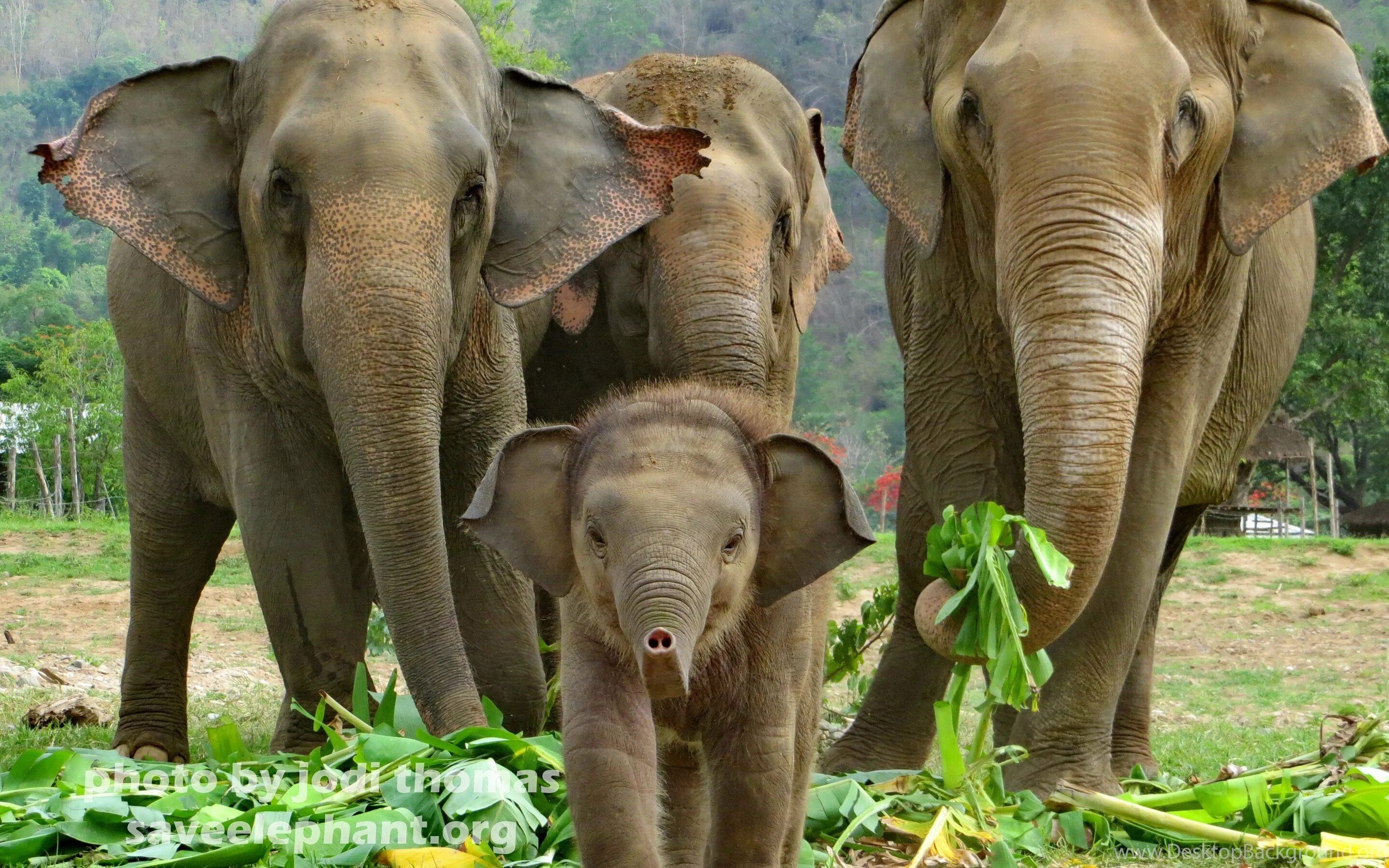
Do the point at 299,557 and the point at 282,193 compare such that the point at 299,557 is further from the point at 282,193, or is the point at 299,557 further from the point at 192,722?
the point at 192,722

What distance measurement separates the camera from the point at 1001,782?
4688 mm

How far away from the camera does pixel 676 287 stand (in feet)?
19.2

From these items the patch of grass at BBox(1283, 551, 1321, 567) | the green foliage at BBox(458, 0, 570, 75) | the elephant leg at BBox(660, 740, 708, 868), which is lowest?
the elephant leg at BBox(660, 740, 708, 868)

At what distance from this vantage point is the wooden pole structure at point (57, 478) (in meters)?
22.8

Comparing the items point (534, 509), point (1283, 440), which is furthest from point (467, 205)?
point (1283, 440)

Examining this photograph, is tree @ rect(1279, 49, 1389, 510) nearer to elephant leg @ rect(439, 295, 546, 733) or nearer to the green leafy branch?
elephant leg @ rect(439, 295, 546, 733)

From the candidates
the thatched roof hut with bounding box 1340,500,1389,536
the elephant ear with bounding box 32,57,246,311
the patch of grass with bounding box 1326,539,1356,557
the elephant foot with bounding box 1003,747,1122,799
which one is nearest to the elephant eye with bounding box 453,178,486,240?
the elephant ear with bounding box 32,57,246,311

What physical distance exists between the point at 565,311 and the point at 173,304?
135cm

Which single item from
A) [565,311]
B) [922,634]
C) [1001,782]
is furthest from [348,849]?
[565,311]

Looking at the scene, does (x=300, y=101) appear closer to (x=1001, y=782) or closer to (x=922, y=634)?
(x=922, y=634)

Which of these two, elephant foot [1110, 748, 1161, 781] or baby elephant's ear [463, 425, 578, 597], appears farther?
elephant foot [1110, 748, 1161, 781]

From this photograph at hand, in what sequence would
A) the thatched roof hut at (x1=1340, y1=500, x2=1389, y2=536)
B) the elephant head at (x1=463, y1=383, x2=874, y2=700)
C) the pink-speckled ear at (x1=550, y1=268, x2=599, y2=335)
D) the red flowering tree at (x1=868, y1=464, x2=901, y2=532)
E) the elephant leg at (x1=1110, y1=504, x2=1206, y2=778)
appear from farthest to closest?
the thatched roof hut at (x1=1340, y1=500, x2=1389, y2=536), the red flowering tree at (x1=868, y1=464, x2=901, y2=532), the elephant leg at (x1=1110, y1=504, x2=1206, y2=778), the pink-speckled ear at (x1=550, y1=268, x2=599, y2=335), the elephant head at (x1=463, y1=383, x2=874, y2=700)

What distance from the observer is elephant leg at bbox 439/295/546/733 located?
5426 mm

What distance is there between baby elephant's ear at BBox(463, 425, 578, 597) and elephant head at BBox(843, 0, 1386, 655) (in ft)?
3.12
